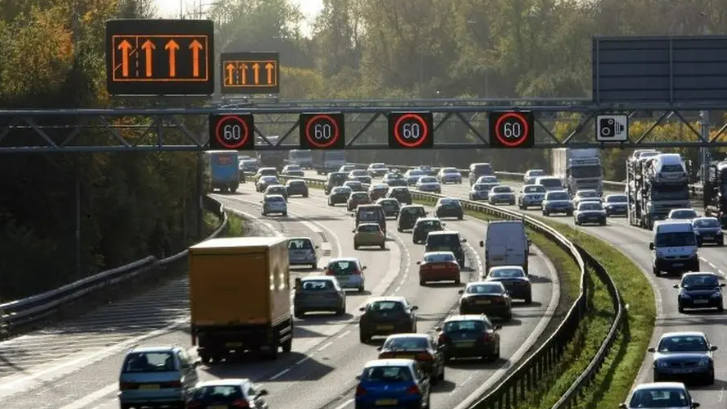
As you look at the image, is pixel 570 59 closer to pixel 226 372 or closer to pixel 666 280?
pixel 666 280

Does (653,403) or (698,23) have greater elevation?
(698,23)

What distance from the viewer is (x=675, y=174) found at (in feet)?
301

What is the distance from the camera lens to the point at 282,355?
158ft

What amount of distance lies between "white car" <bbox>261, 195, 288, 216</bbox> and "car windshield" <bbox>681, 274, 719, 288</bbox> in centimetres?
5826

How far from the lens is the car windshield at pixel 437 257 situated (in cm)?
7094

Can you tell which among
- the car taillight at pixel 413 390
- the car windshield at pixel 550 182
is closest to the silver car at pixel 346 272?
the car taillight at pixel 413 390

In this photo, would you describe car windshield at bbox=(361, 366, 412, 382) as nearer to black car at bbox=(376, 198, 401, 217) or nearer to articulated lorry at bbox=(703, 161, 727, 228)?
articulated lorry at bbox=(703, 161, 727, 228)

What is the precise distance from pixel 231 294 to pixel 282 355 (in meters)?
3.99

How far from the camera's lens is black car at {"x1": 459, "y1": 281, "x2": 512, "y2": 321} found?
55188 millimetres

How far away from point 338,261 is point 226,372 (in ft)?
80.6

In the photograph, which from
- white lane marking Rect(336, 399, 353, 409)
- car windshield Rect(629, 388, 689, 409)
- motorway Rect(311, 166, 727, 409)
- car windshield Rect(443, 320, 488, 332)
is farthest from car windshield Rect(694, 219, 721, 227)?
car windshield Rect(629, 388, 689, 409)

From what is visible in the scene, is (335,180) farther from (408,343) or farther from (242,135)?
(408,343)

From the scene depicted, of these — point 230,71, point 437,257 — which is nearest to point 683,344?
point 437,257

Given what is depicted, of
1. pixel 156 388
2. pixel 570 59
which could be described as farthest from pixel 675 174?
pixel 570 59
